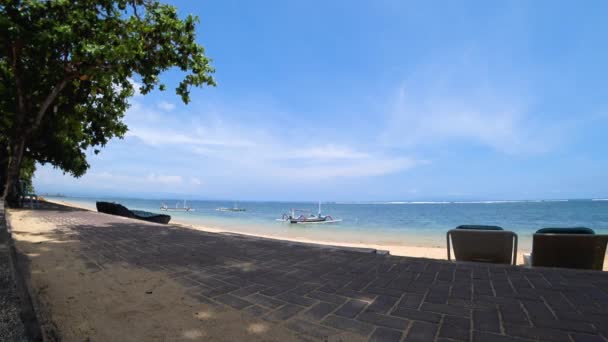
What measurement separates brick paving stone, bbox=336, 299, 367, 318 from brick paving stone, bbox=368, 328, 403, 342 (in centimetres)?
30

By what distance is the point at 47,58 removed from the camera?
9086 mm

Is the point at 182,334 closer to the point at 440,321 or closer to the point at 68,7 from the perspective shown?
the point at 440,321

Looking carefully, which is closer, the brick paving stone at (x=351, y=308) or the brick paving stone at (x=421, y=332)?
the brick paving stone at (x=421, y=332)

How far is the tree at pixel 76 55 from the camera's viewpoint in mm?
7152

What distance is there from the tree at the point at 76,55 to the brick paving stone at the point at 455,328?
29.8 ft

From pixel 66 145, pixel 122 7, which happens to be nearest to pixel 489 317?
pixel 122 7

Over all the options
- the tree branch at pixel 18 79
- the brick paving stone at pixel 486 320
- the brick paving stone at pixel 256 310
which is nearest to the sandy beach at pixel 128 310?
the brick paving stone at pixel 256 310

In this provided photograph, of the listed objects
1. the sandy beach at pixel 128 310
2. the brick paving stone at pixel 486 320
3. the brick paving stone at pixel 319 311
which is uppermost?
the brick paving stone at pixel 486 320

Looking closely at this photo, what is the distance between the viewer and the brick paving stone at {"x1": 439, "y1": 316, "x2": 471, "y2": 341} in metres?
1.91

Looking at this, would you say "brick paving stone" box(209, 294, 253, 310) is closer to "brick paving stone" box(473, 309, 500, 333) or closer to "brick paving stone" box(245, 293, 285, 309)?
"brick paving stone" box(245, 293, 285, 309)

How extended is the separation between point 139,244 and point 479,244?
245 inches

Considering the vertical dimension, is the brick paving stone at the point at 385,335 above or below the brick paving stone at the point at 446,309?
below

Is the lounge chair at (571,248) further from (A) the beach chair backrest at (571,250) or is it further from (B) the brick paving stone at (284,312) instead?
(B) the brick paving stone at (284,312)

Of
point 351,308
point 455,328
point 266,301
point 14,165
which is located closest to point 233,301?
point 266,301
